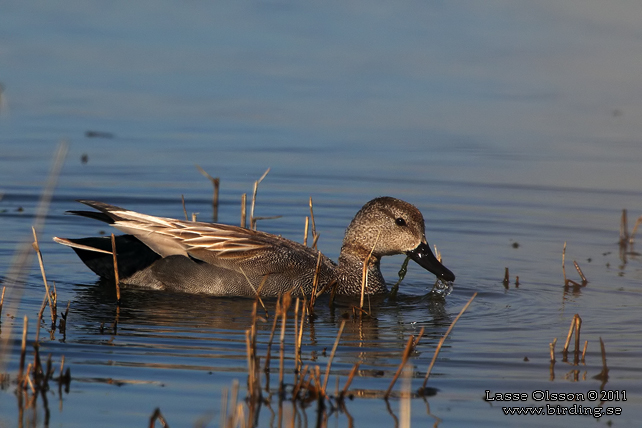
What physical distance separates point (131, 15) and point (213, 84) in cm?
453

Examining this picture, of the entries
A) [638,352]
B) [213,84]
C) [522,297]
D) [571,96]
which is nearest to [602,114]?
[571,96]

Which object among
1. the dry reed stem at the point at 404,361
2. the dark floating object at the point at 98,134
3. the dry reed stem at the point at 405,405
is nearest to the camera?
the dry reed stem at the point at 405,405

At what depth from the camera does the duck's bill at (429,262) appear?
28.0ft

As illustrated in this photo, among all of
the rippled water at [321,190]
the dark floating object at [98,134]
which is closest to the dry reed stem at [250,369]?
the rippled water at [321,190]

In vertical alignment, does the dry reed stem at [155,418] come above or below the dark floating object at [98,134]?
below

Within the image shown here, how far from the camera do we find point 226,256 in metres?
8.41

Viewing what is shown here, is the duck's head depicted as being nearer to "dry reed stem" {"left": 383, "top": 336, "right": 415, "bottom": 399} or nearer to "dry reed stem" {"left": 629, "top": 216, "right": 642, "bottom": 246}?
"dry reed stem" {"left": 629, "top": 216, "right": 642, "bottom": 246}

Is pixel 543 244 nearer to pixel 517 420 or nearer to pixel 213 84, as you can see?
pixel 517 420

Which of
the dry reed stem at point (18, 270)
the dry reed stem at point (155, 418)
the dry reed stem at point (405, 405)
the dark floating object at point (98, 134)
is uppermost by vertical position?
the dark floating object at point (98, 134)

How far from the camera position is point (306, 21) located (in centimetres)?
1920

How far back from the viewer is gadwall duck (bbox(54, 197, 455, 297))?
8391 millimetres

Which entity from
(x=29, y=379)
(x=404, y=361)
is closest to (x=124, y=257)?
(x=29, y=379)

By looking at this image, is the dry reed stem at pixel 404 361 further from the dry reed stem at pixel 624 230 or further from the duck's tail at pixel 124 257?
the dry reed stem at pixel 624 230

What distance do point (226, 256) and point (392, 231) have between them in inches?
57.3
